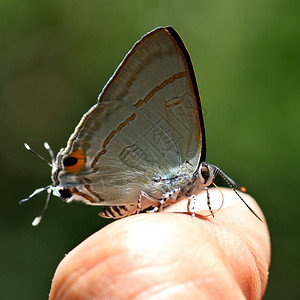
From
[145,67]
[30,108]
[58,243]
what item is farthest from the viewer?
[30,108]

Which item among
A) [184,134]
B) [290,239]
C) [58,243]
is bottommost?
[290,239]

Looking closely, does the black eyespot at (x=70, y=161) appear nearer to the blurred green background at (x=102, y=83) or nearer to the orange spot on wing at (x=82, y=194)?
the orange spot on wing at (x=82, y=194)

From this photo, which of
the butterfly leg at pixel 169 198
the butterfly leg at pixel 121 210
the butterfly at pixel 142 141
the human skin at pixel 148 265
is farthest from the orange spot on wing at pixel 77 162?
the human skin at pixel 148 265

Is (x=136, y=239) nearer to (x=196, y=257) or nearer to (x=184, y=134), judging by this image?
(x=196, y=257)

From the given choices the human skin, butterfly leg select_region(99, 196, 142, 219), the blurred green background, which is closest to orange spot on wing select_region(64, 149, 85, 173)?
butterfly leg select_region(99, 196, 142, 219)

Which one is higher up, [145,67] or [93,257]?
[145,67]

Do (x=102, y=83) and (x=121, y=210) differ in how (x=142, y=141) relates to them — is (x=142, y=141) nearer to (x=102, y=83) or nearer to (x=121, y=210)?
(x=121, y=210)

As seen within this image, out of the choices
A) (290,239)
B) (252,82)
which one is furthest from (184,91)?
(290,239)

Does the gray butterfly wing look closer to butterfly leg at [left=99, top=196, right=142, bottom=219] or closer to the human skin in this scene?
butterfly leg at [left=99, top=196, right=142, bottom=219]
